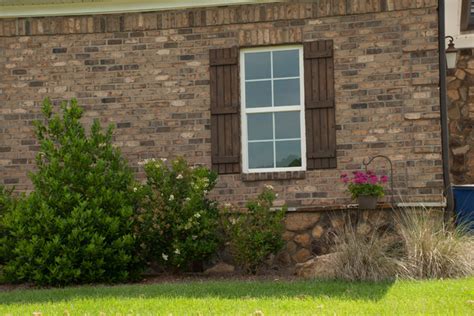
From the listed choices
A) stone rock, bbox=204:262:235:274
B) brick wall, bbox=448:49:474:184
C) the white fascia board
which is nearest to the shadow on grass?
stone rock, bbox=204:262:235:274

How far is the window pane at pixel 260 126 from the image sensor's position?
9750 mm

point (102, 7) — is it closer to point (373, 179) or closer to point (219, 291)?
point (373, 179)

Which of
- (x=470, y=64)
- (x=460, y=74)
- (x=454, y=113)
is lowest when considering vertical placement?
(x=454, y=113)

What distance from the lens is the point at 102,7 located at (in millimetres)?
10008

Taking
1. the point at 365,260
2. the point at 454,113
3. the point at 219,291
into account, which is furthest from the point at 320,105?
the point at 454,113

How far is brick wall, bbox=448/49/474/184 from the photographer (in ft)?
39.1

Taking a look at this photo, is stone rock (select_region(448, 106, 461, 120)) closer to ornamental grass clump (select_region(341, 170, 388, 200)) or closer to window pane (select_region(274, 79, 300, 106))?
ornamental grass clump (select_region(341, 170, 388, 200))

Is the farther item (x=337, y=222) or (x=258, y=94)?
(x=258, y=94)

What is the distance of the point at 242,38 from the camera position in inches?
384

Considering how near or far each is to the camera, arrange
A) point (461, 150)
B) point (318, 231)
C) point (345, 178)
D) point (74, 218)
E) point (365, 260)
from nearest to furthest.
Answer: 1. point (365, 260)
2. point (74, 218)
3. point (345, 178)
4. point (318, 231)
5. point (461, 150)

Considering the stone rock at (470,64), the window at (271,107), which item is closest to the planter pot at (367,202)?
the window at (271,107)

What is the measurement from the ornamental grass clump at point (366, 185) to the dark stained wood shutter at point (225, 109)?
157 centimetres

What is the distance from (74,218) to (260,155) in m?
2.72

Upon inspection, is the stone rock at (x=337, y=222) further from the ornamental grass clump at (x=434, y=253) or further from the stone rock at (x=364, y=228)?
the ornamental grass clump at (x=434, y=253)
